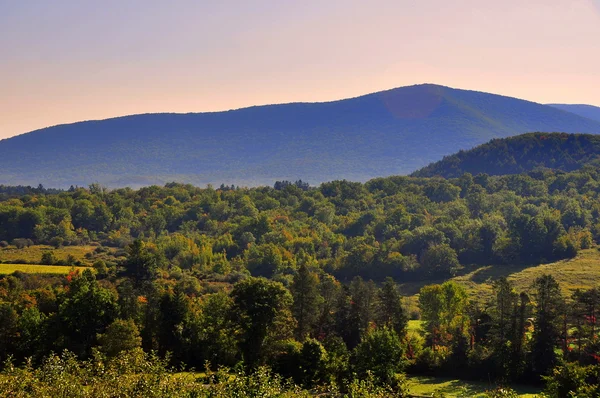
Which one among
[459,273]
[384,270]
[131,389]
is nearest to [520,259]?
[459,273]

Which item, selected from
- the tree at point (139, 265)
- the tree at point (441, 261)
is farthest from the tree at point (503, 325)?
the tree at point (441, 261)

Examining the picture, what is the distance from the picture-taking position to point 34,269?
3159 inches

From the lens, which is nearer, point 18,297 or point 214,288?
point 18,297

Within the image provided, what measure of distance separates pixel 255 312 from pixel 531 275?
6582 centimetres

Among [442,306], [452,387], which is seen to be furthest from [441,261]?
[452,387]

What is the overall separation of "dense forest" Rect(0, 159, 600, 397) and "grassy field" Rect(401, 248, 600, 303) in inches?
149

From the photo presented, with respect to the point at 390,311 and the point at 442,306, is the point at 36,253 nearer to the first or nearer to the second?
the point at 390,311

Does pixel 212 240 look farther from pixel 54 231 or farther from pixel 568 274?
pixel 568 274

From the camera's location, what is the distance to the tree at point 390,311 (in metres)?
56.0

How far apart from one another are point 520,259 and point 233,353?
79.3m

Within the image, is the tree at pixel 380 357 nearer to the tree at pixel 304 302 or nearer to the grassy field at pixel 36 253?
the tree at pixel 304 302

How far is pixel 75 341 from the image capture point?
50.7 m

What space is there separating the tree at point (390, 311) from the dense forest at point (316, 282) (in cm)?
14

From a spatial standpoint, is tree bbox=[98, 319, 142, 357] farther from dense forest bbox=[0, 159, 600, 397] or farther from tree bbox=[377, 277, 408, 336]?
tree bbox=[377, 277, 408, 336]
